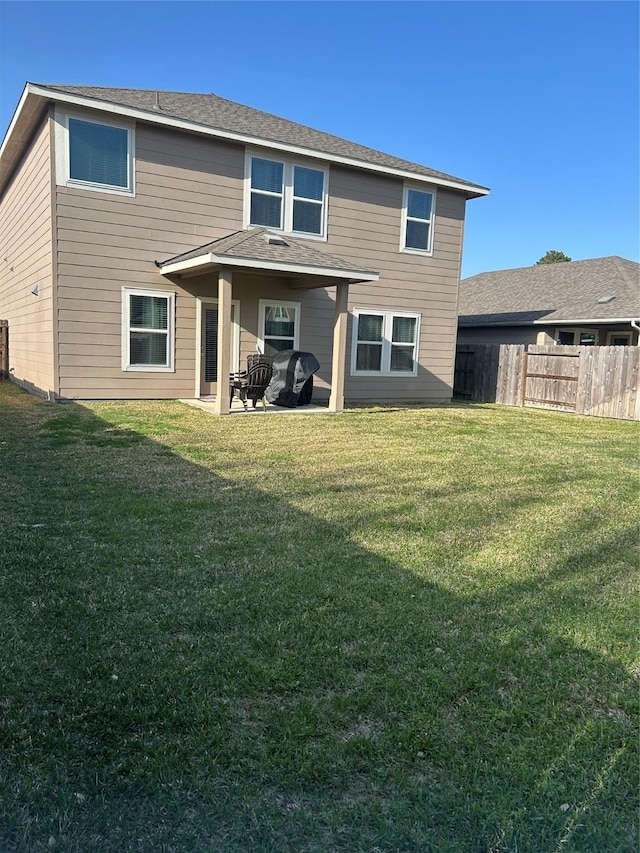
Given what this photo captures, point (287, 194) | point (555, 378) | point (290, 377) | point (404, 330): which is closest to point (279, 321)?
point (290, 377)

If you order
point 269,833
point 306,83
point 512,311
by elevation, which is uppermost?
point 306,83

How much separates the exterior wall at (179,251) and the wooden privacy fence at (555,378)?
10.2 feet

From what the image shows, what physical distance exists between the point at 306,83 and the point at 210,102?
2171mm

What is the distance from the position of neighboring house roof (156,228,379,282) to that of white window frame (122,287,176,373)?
0.49m

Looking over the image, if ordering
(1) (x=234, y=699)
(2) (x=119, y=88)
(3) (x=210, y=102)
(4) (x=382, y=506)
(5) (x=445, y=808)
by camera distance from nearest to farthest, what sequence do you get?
(5) (x=445, y=808) → (1) (x=234, y=699) → (4) (x=382, y=506) → (2) (x=119, y=88) → (3) (x=210, y=102)

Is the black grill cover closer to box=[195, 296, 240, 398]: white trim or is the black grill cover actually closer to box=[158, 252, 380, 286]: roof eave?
box=[195, 296, 240, 398]: white trim

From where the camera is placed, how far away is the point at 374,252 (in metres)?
13.8

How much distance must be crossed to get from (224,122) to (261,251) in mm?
3544

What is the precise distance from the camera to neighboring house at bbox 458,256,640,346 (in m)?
18.3

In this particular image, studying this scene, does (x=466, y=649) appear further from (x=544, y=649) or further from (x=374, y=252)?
(x=374, y=252)

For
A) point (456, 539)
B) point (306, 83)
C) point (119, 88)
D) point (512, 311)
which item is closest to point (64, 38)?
point (119, 88)

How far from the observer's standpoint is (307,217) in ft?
42.3

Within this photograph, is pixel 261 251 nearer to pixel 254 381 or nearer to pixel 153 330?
pixel 254 381

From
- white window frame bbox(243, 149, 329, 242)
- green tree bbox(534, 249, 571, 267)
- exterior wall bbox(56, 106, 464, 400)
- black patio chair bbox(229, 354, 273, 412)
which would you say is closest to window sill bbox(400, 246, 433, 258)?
exterior wall bbox(56, 106, 464, 400)
